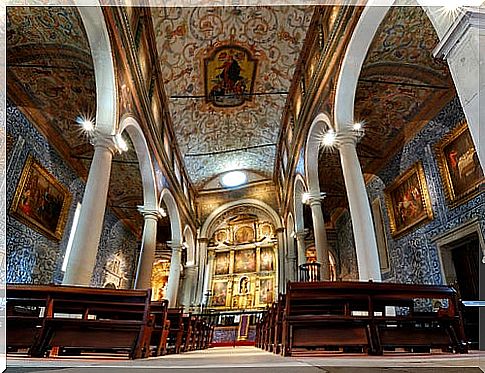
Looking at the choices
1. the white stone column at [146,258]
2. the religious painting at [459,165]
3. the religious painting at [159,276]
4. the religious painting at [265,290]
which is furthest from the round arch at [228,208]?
the religious painting at [459,165]

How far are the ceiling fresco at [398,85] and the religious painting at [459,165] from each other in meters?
0.98

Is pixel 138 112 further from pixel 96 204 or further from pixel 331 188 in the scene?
pixel 331 188

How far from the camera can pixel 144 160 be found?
10.3 meters

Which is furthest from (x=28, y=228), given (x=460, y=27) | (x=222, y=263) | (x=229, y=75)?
(x=222, y=263)

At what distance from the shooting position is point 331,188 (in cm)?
1509

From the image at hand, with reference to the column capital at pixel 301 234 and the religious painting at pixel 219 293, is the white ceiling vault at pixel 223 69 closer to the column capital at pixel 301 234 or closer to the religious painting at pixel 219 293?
the column capital at pixel 301 234

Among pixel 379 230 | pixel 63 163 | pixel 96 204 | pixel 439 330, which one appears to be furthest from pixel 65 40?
pixel 379 230

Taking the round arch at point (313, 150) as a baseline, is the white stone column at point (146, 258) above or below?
below

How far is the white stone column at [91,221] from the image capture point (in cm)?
619

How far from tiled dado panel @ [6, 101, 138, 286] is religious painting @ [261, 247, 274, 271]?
1041cm

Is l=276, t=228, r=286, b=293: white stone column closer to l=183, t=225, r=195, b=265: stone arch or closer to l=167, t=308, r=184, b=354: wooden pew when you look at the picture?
l=183, t=225, r=195, b=265: stone arch

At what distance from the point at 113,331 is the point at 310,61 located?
28.9 feet

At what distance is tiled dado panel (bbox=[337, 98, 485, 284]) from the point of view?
28.7 feet

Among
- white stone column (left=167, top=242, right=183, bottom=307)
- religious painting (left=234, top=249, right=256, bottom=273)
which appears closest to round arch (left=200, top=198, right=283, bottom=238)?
religious painting (left=234, top=249, right=256, bottom=273)
